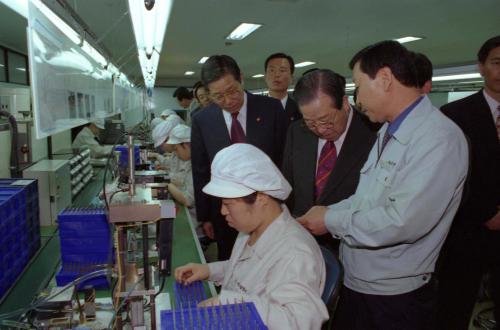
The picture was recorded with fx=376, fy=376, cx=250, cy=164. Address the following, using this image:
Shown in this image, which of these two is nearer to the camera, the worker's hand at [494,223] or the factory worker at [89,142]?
the worker's hand at [494,223]

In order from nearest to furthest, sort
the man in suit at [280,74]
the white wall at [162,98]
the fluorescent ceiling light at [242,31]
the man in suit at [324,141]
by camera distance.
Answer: the man in suit at [324,141]
the man in suit at [280,74]
the fluorescent ceiling light at [242,31]
the white wall at [162,98]

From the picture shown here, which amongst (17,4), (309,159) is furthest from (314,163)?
(17,4)

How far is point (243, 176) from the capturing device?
1.18 m

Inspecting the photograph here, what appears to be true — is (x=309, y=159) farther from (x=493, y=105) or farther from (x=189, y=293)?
(x=493, y=105)

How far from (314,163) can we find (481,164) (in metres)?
0.89

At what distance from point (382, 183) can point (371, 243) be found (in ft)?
0.71

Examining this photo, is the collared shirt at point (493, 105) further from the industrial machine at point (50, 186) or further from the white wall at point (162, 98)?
the white wall at point (162, 98)

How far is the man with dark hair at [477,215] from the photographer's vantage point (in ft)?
6.37

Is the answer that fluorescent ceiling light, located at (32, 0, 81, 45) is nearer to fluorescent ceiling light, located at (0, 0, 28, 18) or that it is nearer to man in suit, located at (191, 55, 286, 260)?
fluorescent ceiling light, located at (0, 0, 28, 18)

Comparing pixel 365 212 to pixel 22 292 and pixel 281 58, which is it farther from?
pixel 281 58

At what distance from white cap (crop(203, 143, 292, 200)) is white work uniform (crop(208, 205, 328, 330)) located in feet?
0.48

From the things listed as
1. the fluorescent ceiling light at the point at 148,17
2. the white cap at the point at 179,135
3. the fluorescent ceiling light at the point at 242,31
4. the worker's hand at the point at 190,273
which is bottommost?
the worker's hand at the point at 190,273

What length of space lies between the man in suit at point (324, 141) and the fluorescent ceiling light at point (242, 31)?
4.12 metres

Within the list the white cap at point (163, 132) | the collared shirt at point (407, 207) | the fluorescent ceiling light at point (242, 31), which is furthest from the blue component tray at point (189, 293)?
the fluorescent ceiling light at point (242, 31)
